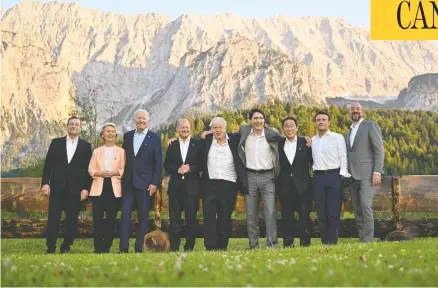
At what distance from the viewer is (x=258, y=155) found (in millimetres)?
11297

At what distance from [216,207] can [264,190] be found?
39.3 inches

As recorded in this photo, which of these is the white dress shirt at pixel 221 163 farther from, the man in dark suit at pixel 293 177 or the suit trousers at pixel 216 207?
the man in dark suit at pixel 293 177

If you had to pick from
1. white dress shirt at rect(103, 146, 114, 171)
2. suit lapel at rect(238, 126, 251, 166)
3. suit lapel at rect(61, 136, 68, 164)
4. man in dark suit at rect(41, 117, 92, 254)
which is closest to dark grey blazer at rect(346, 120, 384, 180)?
suit lapel at rect(238, 126, 251, 166)

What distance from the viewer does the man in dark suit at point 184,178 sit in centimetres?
1143

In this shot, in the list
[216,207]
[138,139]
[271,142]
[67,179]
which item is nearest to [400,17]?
[271,142]

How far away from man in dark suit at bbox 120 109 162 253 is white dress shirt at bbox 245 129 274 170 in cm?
173

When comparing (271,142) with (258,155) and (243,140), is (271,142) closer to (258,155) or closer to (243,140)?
(258,155)

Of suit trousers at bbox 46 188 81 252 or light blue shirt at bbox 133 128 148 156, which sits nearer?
light blue shirt at bbox 133 128 148 156

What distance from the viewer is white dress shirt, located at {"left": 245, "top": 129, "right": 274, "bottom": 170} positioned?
11297 mm

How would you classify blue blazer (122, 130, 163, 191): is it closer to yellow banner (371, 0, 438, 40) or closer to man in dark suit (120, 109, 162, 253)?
man in dark suit (120, 109, 162, 253)

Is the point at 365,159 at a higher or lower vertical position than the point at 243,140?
lower

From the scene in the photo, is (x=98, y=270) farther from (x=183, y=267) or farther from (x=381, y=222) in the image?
(x=381, y=222)

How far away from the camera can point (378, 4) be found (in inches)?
789

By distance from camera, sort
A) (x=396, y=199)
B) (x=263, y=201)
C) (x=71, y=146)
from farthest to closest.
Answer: (x=396, y=199) < (x=71, y=146) < (x=263, y=201)
